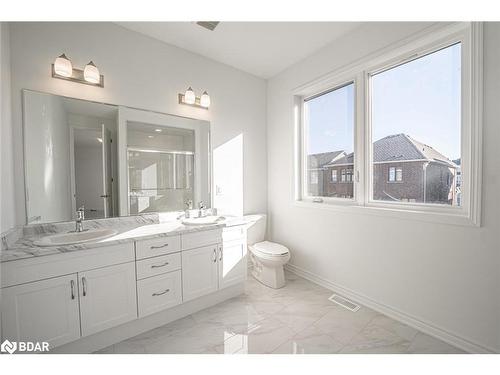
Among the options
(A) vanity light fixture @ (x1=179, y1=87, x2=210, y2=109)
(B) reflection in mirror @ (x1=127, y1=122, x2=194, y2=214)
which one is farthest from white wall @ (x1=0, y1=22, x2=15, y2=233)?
(A) vanity light fixture @ (x1=179, y1=87, x2=210, y2=109)

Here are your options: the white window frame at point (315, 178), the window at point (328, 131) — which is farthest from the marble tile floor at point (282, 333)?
the white window frame at point (315, 178)

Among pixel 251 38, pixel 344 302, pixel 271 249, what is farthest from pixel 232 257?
pixel 251 38

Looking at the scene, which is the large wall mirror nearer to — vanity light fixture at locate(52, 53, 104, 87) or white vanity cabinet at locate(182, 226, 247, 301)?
vanity light fixture at locate(52, 53, 104, 87)

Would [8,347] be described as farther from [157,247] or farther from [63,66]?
[63,66]

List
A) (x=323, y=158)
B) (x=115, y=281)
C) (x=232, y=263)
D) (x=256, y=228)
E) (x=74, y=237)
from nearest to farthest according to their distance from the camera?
(x=115, y=281) → (x=74, y=237) → (x=232, y=263) → (x=323, y=158) → (x=256, y=228)

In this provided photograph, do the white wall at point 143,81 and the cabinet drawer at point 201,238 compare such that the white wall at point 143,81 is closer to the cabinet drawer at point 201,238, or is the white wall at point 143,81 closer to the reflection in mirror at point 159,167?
the reflection in mirror at point 159,167

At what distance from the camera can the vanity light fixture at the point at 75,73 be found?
1644 mm

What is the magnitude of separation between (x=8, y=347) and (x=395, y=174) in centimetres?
292

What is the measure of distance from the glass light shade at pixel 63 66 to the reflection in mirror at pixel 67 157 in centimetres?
19

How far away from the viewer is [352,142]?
7.23 feet

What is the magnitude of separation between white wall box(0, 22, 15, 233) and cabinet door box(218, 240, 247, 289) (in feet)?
5.00

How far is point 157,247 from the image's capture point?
169cm
